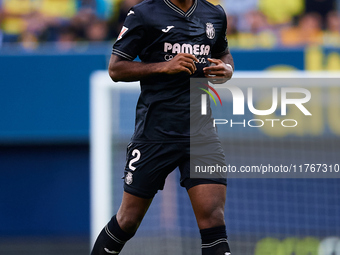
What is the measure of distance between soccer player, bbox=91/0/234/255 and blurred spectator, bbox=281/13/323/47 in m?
5.31

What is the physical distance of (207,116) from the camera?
396cm

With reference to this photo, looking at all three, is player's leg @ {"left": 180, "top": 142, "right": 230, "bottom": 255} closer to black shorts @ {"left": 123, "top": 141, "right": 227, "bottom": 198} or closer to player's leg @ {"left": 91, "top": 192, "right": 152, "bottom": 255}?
black shorts @ {"left": 123, "top": 141, "right": 227, "bottom": 198}

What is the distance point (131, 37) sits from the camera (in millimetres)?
3801

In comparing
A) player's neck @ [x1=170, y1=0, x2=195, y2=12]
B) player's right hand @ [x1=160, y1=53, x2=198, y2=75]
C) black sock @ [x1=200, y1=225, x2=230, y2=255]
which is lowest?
black sock @ [x1=200, y1=225, x2=230, y2=255]

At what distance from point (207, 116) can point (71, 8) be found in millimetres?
5616

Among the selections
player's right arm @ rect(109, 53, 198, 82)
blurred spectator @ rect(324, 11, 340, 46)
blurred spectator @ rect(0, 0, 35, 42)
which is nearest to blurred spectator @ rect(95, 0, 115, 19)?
blurred spectator @ rect(0, 0, 35, 42)

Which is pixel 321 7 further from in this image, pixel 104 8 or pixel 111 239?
pixel 111 239

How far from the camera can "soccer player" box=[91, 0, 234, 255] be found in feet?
12.3

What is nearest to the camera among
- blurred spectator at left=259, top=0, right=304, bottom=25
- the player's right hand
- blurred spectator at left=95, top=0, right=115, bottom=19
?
the player's right hand

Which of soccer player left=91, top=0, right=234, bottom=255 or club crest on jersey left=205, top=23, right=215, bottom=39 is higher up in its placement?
club crest on jersey left=205, top=23, right=215, bottom=39

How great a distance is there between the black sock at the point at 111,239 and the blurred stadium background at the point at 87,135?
1885mm

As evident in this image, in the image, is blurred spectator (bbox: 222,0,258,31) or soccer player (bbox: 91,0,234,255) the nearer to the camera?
soccer player (bbox: 91,0,234,255)

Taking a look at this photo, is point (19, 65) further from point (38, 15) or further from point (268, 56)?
point (268, 56)

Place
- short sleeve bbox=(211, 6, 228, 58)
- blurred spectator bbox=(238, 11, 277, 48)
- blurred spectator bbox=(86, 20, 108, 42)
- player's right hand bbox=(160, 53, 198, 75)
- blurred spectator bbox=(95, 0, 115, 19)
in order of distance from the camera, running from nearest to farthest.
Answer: player's right hand bbox=(160, 53, 198, 75)
short sleeve bbox=(211, 6, 228, 58)
blurred spectator bbox=(86, 20, 108, 42)
blurred spectator bbox=(95, 0, 115, 19)
blurred spectator bbox=(238, 11, 277, 48)
